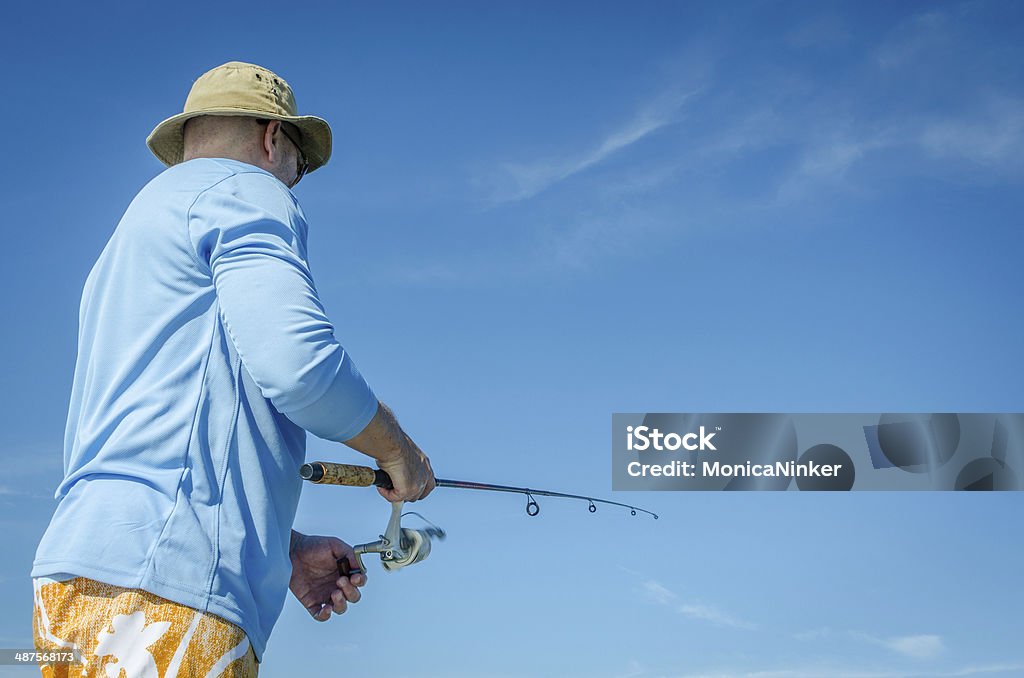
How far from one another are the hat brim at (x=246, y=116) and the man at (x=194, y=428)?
0.21m

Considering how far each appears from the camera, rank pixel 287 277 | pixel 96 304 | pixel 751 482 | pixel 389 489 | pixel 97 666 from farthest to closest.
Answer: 1. pixel 751 482
2. pixel 389 489
3. pixel 96 304
4. pixel 287 277
5. pixel 97 666

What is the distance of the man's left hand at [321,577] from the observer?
3.11 m

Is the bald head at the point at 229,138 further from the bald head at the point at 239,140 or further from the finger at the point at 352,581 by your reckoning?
the finger at the point at 352,581

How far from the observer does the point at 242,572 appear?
7.74ft

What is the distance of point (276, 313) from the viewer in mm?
2299

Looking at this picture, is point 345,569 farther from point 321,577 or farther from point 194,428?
point 194,428

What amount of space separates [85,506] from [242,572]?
0.36 m

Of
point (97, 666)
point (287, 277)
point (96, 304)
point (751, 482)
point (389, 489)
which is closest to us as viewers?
point (97, 666)

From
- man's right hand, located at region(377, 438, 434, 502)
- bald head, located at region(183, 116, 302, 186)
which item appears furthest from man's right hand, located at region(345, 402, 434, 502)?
bald head, located at region(183, 116, 302, 186)

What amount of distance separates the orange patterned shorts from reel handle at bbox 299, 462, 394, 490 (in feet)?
1.49

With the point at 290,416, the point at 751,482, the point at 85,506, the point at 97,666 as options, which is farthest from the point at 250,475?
the point at 751,482

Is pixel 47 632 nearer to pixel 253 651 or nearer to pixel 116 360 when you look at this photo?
pixel 253 651

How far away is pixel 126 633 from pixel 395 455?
730 mm

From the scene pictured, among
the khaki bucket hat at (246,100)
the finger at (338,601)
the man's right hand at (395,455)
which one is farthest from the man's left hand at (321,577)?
the khaki bucket hat at (246,100)
